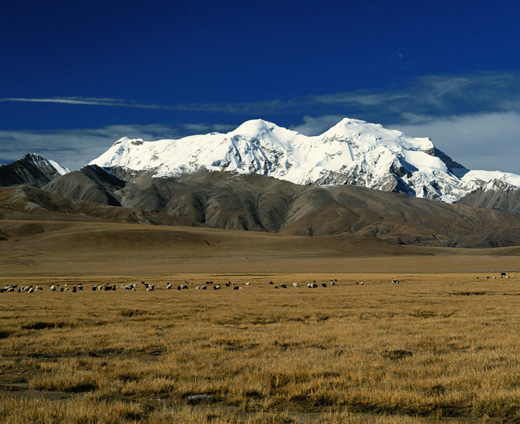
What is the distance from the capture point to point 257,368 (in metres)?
14.3

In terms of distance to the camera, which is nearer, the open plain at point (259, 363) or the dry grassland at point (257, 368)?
the dry grassland at point (257, 368)

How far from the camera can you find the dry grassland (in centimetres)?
1055

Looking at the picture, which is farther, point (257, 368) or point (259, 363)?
point (259, 363)

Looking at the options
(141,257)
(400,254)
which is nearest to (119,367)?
(141,257)

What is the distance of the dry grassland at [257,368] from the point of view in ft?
34.6

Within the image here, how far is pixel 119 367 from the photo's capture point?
14.7 metres

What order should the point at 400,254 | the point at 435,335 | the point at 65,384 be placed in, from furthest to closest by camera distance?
the point at 400,254
the point at 435,335
the point at 65,384

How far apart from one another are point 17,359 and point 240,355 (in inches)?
292

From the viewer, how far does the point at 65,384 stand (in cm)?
1248

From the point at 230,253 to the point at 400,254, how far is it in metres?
69.2

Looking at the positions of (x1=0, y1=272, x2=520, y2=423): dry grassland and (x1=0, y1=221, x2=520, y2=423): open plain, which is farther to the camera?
(x1=0, y1=221, x2=520, y2=423): open plain

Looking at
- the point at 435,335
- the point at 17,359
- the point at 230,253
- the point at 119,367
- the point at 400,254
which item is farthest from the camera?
the point at 400,254

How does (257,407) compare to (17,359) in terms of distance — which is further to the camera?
A: (17,359)

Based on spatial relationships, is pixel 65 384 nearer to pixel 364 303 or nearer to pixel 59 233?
pixel 364 303
